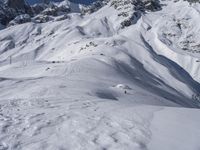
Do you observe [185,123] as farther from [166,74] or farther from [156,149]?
[166,74]

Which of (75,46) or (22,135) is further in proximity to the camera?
(75,46)

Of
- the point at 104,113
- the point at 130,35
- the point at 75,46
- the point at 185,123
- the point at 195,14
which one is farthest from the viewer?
the point at 195,14

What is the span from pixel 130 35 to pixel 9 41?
4919 centimetres

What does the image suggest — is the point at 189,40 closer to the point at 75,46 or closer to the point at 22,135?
the point at 75,46

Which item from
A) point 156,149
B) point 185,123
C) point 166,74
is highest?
point 156,149

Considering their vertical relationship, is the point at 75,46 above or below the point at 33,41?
above

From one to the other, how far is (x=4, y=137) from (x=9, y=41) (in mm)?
147719

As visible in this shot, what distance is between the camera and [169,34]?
146125 mm

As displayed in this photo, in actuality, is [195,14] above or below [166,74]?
below

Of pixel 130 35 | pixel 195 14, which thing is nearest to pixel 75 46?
pixel 130 35

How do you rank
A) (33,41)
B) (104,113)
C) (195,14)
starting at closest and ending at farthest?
(104,113) < (33,41) < (195,14)

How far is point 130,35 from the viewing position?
138875 millimetres

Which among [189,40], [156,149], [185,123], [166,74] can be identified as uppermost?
[156,149]

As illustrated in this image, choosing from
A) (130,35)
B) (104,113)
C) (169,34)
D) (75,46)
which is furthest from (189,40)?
(104,113)
